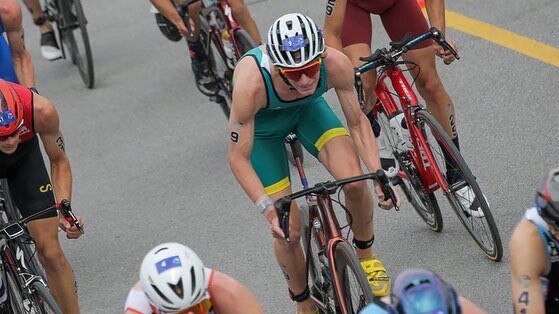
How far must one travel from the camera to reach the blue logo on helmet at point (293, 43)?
651 cm

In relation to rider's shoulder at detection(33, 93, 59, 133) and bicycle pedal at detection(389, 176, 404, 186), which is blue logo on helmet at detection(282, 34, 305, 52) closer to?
rider's shoulder at detection(33, 93, 59, 133)

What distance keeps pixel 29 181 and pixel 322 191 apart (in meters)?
2.01

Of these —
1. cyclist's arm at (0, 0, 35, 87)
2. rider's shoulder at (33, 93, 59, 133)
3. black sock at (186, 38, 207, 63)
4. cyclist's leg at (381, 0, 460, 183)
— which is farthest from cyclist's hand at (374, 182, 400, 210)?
black sock at (186, 38, 207, 63)

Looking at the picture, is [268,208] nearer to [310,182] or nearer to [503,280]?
[503,280]

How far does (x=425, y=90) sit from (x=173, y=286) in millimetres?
3303

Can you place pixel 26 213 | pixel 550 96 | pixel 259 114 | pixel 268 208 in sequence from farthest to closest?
pixel 550 96 → pixel 26 213 → pixel 259 114 → pixel 268 208

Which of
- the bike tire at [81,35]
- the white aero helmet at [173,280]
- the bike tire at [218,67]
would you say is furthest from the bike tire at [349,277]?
the bike tire at [81,35]

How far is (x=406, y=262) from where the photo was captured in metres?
8.01

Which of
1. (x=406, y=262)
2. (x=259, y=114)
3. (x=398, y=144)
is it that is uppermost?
(x=259, y=114)

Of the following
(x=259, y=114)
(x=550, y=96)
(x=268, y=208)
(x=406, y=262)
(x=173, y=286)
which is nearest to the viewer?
(x=173, y=286)

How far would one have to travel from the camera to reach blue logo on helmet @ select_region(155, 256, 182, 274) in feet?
17.9

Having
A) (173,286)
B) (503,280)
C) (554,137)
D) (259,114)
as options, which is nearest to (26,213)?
(259,114)

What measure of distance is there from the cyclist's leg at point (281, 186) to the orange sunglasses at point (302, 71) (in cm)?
56

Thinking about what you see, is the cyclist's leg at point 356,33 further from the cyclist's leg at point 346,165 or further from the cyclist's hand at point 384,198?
the cyclist's hand at point 384,198
